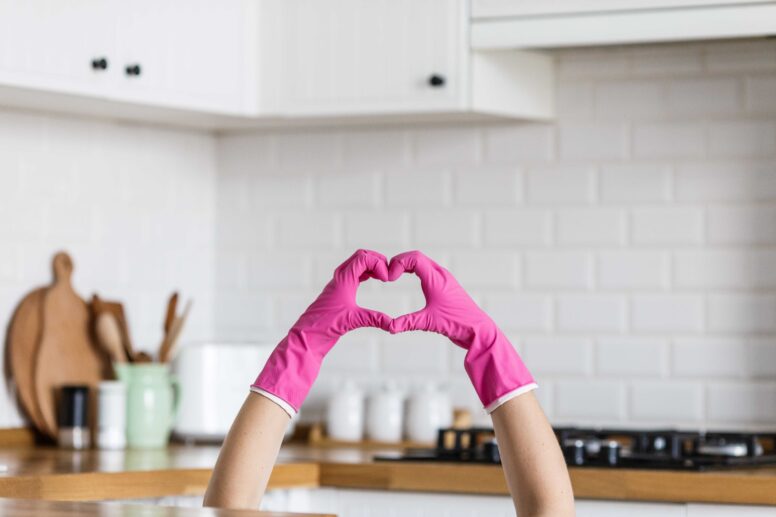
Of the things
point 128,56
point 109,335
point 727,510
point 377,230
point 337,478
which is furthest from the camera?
point 377,230

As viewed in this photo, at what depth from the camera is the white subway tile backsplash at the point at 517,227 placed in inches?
122

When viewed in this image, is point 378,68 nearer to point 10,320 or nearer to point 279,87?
point 279,87

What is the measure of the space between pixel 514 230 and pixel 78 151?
1025 mm

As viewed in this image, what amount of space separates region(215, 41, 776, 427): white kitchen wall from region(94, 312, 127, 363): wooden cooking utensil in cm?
43

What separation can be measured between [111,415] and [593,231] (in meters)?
1.15

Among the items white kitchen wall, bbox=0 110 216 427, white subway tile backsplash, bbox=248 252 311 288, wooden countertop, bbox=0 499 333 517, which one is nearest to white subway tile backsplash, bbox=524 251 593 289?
white subway tile backsplash, bbox=248 252 311 288

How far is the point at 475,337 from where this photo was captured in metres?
1.49

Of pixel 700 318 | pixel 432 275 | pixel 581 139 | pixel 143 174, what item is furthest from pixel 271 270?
pixel 432 275

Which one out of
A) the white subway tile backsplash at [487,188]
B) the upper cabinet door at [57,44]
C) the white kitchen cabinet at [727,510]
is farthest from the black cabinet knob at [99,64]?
the white kitchen cabinet at [727,510]

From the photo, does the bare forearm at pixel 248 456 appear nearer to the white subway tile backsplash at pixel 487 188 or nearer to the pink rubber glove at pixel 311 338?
the pink rubber glove at pixel 311 338

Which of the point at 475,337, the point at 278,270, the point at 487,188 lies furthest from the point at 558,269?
the point at 475,337

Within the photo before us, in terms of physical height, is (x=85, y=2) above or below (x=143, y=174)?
above

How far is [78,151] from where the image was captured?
3104 mm

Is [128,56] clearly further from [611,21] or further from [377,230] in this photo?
[611,21]
